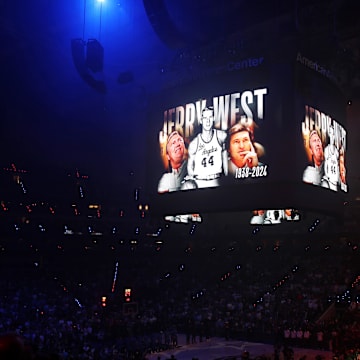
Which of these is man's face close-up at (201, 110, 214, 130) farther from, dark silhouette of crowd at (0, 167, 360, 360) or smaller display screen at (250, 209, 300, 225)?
dark silhouette of crowd at (0, 167, 360, 360)

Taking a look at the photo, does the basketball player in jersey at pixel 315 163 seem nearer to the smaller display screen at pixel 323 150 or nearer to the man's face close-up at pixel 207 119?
the smaller display screen at pixel 323 150

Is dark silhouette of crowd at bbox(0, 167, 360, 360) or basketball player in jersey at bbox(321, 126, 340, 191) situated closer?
basketball player in jersey at bbox(321, 126, 340, 191)

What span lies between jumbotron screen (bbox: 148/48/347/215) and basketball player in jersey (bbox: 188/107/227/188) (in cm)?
4

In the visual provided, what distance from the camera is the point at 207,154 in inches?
766

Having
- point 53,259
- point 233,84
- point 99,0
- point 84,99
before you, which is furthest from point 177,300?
point 99,0

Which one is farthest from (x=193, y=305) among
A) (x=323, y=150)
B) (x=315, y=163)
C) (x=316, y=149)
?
(x=316, y=149)

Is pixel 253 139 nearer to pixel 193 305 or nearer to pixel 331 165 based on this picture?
pixel 331 165

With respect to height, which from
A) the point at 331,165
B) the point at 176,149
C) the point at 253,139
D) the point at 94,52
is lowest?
the point at 331,165

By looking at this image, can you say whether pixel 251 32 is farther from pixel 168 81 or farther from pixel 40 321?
pixel 40 321

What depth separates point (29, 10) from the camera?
73.2 feet

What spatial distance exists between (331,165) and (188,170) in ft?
17.6

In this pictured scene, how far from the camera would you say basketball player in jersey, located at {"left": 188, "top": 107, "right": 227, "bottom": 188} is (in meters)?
19.1

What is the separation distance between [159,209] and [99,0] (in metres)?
8.58

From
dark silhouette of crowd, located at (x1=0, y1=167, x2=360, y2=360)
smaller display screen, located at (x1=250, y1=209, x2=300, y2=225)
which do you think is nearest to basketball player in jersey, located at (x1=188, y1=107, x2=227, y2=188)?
smaller display screen, located at (x1=250, y1=209, x2=300, y2=225)
